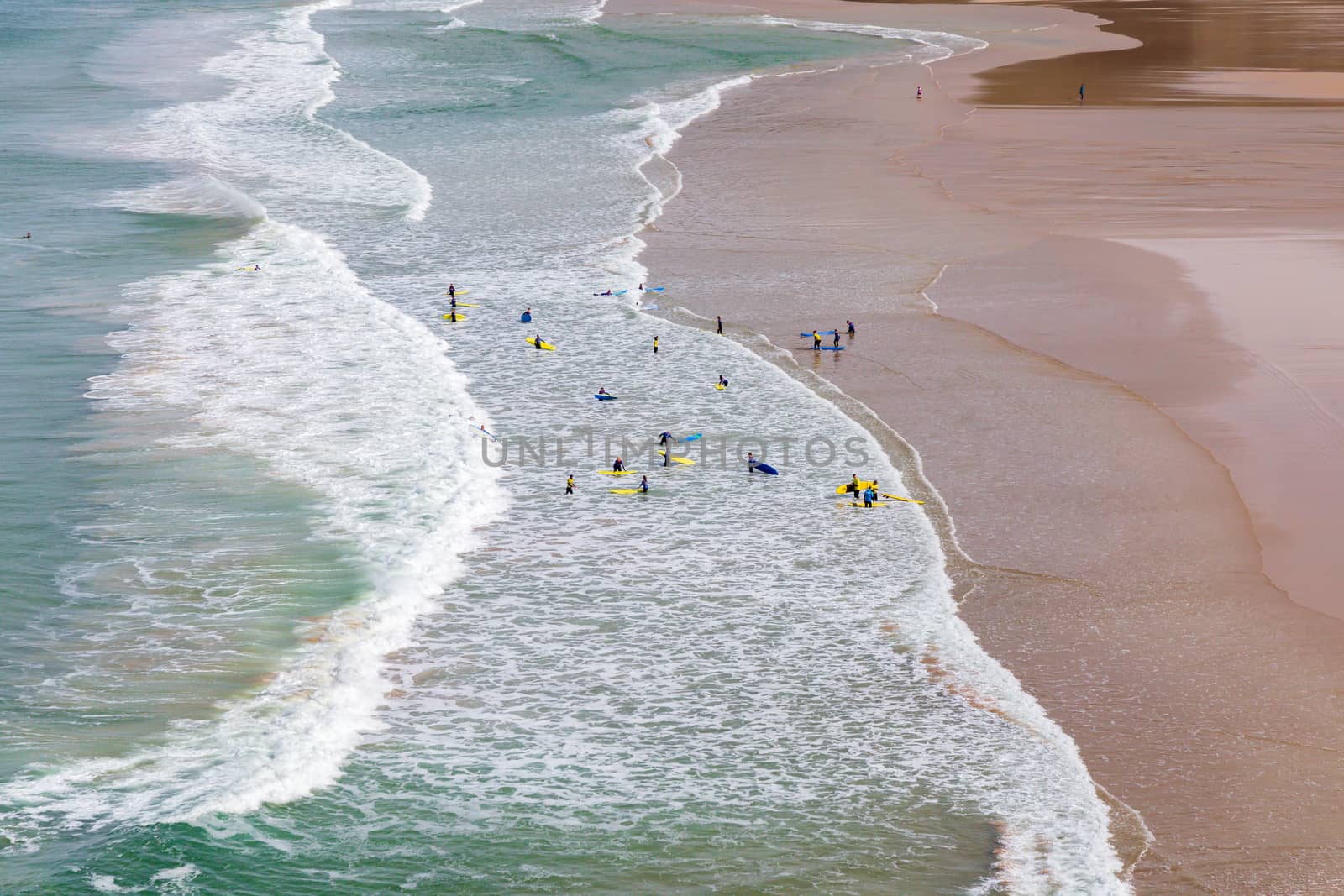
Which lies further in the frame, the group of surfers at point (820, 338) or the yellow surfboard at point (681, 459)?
the group of surfers at point (820, 338)

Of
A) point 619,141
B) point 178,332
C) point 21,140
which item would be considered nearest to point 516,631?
point 178,332

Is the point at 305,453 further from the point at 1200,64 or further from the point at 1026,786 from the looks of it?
the point at 1200,64

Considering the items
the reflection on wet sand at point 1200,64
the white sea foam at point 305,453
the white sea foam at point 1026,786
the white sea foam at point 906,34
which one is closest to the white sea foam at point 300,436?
the white sea foam at point 305,453

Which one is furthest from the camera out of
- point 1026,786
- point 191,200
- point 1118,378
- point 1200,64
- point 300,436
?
point 1200,64

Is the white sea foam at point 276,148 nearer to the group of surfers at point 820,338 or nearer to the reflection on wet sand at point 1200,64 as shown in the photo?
the group of surfers at point 820,338

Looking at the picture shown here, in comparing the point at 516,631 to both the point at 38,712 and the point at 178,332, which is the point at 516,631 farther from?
the point at 178,332

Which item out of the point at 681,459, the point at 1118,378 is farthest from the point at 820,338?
the point at 681,459
